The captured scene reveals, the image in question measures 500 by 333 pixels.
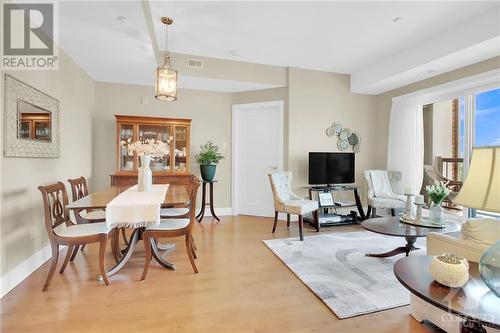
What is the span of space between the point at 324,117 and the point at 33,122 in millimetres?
4284

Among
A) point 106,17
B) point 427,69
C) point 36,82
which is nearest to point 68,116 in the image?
point 36,82

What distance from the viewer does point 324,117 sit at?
4.80m

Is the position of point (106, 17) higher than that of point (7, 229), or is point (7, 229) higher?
point (106, 17)

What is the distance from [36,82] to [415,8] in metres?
4.10

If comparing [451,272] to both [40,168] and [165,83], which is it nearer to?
[165,83]

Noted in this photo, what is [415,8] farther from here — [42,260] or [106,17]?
[42,260]

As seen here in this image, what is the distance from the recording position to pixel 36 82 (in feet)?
8.51

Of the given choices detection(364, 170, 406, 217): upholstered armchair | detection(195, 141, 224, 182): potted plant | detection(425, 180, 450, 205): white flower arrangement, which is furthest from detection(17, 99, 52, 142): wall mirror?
detection(364, 170, 406, 217): upholstered armchair

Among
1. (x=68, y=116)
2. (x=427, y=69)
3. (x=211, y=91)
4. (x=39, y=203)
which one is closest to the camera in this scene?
(x=39, y=203)

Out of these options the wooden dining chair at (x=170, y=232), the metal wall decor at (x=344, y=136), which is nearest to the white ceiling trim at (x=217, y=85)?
the metal wall decor at (x=344, y=136)

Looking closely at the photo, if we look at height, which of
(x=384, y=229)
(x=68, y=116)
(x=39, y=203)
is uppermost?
(x=68, y=116)

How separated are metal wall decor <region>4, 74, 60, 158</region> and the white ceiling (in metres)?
0.78

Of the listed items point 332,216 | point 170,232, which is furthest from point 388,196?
point 170,232

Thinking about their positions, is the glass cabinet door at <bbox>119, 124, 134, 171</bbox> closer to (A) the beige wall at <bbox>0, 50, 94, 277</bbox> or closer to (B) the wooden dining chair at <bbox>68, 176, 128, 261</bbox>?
(A) the beige wall at <bbox>0, 50, 94, 277</bbox>
